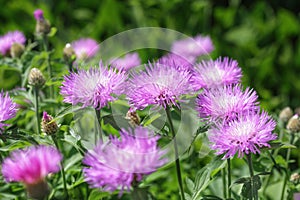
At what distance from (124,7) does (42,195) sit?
10.4 feet

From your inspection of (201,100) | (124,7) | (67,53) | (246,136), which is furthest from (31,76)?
(124,7)

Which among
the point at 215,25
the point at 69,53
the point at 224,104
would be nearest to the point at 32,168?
the point at 224,104

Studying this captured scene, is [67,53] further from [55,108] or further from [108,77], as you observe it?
[108,77]

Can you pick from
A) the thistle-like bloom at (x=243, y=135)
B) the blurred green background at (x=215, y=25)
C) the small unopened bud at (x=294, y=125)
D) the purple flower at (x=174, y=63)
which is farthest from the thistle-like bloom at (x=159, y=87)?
the blurred green background at (x=215, y=25)

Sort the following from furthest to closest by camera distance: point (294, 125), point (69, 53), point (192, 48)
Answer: point (192, 48) < point (69, 53) < point (294, 125)

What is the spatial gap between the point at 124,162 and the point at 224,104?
0.40 m

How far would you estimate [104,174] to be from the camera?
109 centimetres

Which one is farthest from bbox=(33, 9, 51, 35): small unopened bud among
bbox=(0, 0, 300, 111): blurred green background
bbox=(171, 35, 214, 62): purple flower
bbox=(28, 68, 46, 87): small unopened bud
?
bbox=(0, 0, 300, 111): blurred green background

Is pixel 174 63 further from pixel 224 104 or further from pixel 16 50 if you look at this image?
pixel 16 50

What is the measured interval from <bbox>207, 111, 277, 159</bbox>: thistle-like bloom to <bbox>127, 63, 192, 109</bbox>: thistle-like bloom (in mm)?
154

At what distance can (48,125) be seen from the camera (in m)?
1.43

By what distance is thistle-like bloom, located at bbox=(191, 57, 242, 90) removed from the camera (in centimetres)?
156

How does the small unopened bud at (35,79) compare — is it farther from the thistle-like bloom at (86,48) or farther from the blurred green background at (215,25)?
the blurred green background at (215,25)

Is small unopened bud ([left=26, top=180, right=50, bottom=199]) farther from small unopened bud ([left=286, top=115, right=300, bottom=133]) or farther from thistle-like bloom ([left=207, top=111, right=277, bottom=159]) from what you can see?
small unopened bud ([left=286, top=115, right=300, bottom=133])
